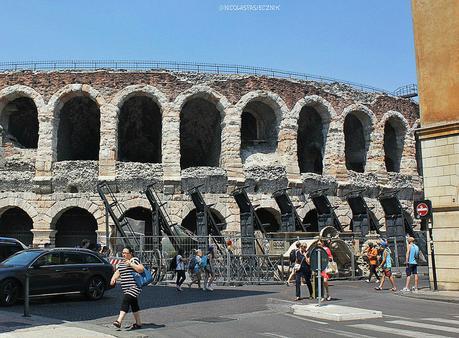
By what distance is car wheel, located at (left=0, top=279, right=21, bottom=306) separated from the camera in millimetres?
12414

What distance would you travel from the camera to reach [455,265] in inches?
575

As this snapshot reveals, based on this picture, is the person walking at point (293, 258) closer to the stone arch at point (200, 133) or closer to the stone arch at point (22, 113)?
the stone arch at point (200, 133)

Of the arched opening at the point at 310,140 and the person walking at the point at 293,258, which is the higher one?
the arched opening at the point at 310,140

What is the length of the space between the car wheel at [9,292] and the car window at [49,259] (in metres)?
0.73

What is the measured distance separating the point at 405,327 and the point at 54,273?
27.3 ft

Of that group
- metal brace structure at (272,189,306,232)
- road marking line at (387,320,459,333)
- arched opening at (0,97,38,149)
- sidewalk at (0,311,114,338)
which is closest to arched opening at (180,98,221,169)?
metal brace structure at (272,189,306,232)

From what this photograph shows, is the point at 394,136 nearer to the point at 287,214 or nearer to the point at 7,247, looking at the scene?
the point at 287,214

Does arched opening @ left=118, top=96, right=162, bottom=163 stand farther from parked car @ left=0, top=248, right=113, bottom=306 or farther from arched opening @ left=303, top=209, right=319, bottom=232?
parked car @ left=0, top=248, right=113, bottom=306

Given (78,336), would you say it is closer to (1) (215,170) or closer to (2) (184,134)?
(1) (215,170)

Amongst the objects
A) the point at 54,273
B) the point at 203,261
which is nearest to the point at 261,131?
the point at 203,261

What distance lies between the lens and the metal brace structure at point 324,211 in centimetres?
2616

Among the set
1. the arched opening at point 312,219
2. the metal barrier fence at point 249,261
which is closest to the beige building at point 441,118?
the metal barrier fence at point 249,261

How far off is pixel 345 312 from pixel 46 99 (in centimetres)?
2130

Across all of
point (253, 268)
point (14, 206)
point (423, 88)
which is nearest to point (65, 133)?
point (14, 206)
